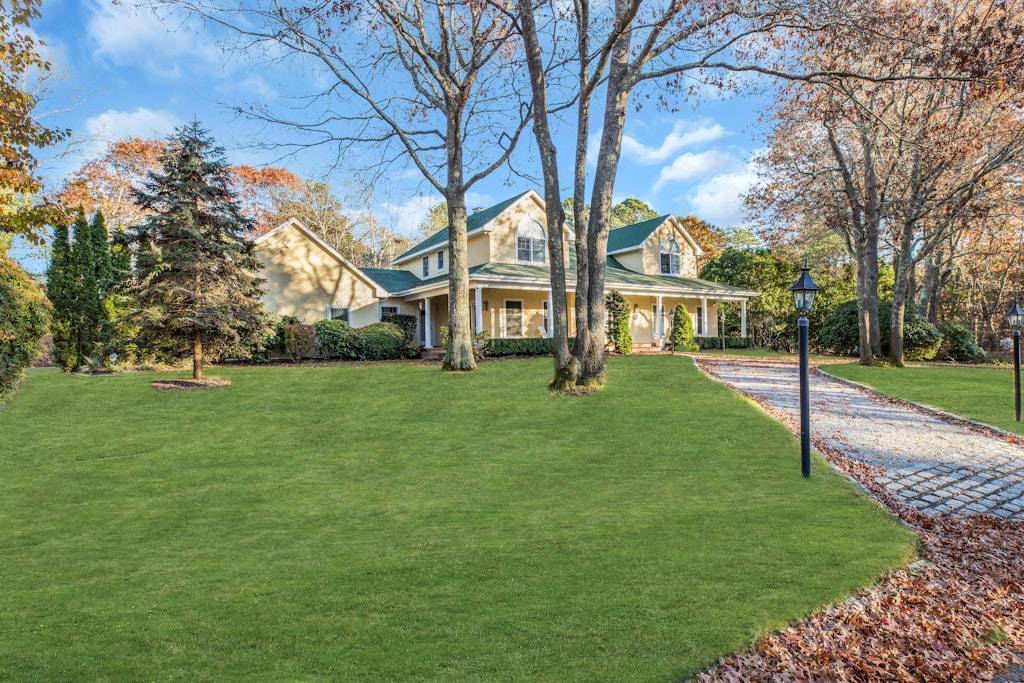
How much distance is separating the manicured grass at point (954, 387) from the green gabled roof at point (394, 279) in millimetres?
17526

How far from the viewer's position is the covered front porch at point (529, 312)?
2536 cm

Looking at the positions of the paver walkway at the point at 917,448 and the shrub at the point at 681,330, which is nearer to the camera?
the paver walkway at the point at 917,448

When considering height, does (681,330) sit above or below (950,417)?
above

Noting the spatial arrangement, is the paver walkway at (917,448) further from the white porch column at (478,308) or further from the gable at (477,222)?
the gable at (477,222)

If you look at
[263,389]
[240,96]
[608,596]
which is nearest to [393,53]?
[240,96]

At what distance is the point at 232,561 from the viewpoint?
4949 millimetres

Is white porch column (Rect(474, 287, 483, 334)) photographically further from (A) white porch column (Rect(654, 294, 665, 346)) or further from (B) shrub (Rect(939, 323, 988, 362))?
(B) shrub (Rect(939, 323, 988, 362))

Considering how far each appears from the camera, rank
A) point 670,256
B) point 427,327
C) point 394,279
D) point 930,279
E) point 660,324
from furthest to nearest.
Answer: point 670,256, point 660,324, point 394,279, point 930,279, point 427,327

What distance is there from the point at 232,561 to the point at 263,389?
9718mm

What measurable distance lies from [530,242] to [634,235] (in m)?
7.32

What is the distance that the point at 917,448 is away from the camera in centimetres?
933

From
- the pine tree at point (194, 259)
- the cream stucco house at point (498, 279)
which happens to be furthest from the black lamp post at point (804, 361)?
the cream stucco house at point (498, 279)

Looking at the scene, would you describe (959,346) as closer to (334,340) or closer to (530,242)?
(530,242)

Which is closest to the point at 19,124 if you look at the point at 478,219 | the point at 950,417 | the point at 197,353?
the point at 197,353
